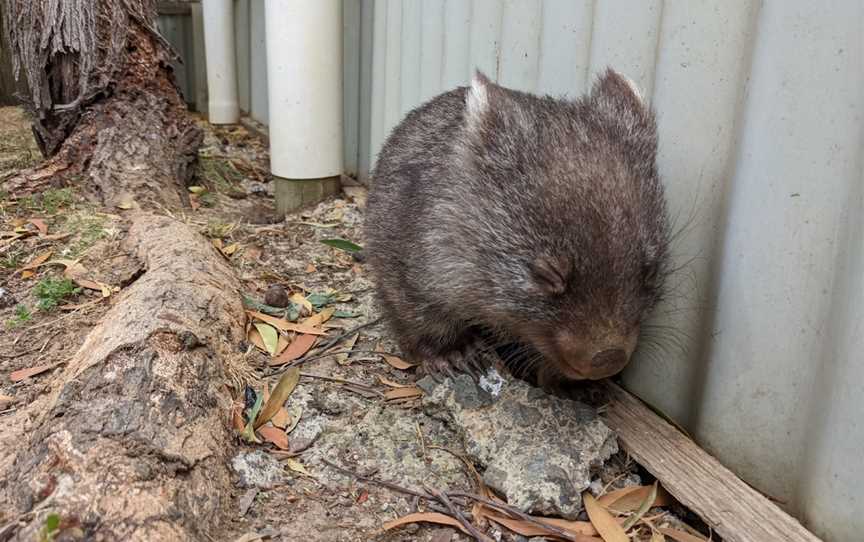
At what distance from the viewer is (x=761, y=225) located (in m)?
1.94

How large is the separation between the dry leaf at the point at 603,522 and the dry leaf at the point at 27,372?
70.3 inches

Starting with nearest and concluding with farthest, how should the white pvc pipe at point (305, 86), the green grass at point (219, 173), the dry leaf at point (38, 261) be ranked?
1. the dry leaf at point (38, 261)
2. the white pvc pipe at point (305, 86)
3. the green grass at point (219, 173)

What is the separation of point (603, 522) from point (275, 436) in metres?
0.98

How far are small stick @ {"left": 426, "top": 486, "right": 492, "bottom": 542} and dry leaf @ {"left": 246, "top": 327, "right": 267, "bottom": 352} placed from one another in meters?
0.97

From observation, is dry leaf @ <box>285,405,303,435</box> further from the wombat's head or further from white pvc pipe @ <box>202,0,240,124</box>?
white pvc pipe @ <box>202,0,240,124</box>

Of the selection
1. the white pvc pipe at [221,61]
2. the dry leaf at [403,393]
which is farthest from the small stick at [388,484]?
the white pvc pipe at [221,61]

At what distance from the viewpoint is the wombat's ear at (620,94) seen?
221 centimetres

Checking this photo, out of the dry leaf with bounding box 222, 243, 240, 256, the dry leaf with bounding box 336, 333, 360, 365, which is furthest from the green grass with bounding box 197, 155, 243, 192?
the dry leaf with bounding box 336, 333, 360, 365

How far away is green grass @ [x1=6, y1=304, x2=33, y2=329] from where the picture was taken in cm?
287

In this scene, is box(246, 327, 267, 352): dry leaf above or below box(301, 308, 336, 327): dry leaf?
above

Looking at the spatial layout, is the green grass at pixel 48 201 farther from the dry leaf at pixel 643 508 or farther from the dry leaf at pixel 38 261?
the dry leaf at pixel 643 508

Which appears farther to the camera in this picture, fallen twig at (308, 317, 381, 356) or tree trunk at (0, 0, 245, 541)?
fallen twig at (308, 317, 381, 356)

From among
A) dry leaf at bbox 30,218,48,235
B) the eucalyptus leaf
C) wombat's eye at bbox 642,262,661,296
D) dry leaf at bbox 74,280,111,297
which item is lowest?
the eucalyptus leaf

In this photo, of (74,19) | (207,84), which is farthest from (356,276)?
(207,84)
